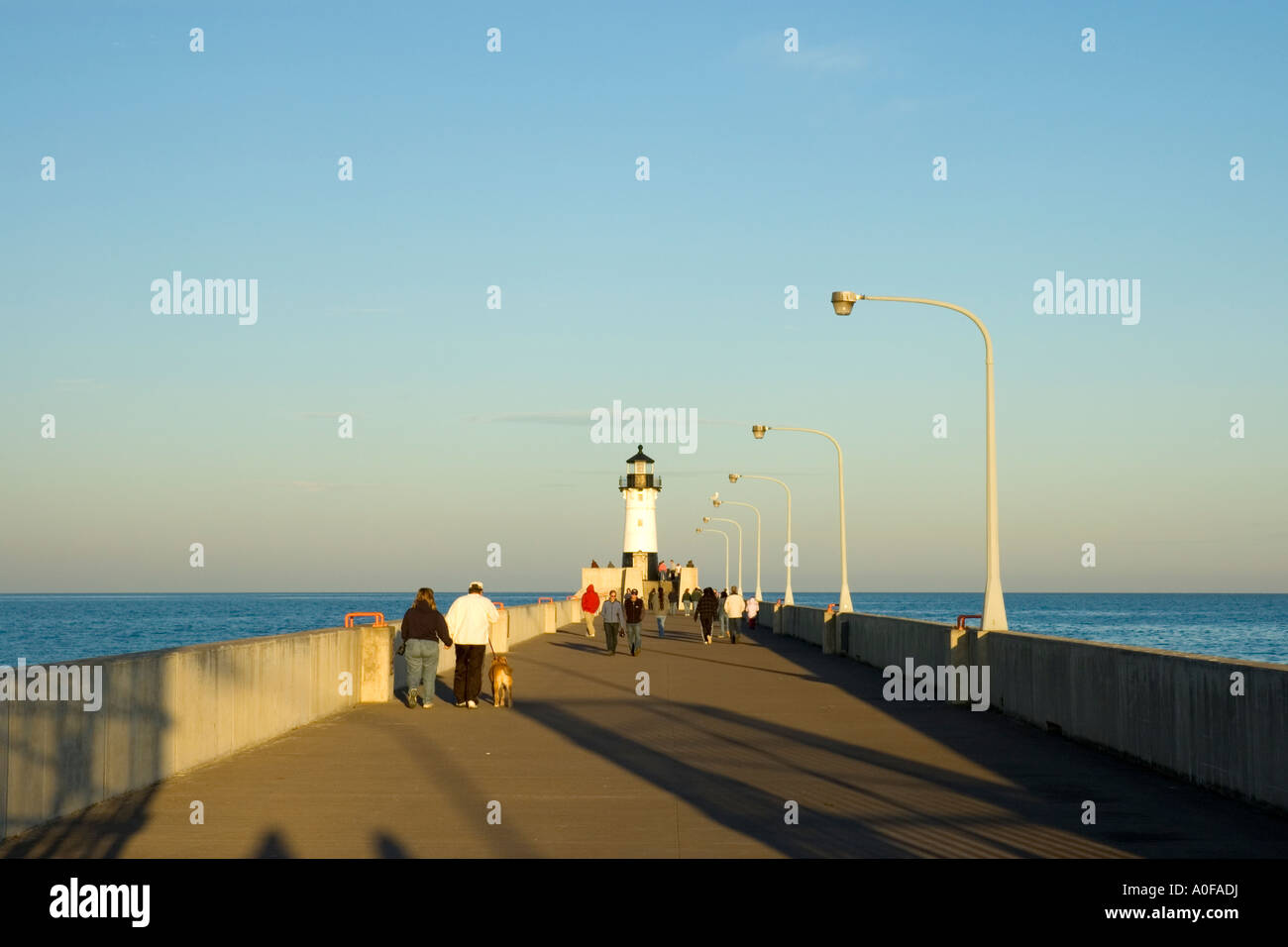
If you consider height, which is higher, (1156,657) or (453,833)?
(1156,657)

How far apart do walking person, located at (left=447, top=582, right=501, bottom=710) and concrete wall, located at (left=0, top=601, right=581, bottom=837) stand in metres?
1.65

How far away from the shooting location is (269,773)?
13.0 metres

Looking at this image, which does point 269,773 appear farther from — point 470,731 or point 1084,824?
point 1084,824

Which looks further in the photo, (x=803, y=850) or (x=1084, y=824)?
(x=1084, y=824)

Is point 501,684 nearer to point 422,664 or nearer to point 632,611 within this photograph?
point 422,664

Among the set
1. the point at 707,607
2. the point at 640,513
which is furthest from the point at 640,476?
the point at 707,607

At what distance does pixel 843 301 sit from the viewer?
2598 cm

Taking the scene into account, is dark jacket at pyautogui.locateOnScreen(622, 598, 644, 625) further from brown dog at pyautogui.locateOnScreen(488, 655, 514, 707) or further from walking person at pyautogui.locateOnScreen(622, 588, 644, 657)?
brown dog at pyautogui.locateOnScreen(488, 655, 514, 707)

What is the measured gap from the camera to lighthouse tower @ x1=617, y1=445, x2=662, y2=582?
330ft

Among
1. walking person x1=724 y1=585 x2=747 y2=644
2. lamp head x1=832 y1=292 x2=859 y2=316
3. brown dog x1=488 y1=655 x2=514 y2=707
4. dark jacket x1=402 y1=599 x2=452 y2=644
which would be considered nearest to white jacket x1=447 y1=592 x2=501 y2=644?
dark jacket x1=402 y1=599 x2=452 y2=644

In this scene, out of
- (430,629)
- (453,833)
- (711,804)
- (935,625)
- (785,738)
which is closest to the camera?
(453,833)
